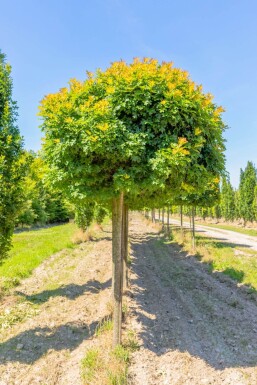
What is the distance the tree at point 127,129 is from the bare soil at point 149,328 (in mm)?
3315

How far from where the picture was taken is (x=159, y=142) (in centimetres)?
527

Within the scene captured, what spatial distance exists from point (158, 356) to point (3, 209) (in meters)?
4.41

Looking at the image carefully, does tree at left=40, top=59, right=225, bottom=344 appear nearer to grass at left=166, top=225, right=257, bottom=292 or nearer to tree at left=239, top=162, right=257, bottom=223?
grass at left=166, top=225, right=257, bottom=292

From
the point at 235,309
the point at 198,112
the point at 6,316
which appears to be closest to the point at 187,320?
the point at 235,309

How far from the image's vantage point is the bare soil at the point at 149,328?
17.1 ft

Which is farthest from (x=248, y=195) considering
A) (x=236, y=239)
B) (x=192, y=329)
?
(x=192, y=329)

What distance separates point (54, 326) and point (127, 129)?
5.14m

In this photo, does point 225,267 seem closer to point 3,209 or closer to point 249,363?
point 249,363

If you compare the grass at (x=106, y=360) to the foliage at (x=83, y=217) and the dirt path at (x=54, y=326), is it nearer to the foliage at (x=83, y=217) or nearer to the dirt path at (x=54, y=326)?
the dirt path at (x=54, y=326)

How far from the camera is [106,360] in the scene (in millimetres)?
5336

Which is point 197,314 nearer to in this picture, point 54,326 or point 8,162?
point 54,326

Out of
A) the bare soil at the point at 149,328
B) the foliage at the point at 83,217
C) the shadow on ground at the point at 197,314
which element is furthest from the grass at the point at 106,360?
the foliage at the point at 83,217

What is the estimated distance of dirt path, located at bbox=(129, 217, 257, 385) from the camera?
5195 millimetres

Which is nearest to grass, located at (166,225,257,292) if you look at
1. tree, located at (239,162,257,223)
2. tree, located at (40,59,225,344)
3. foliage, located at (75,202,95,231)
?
tree, located at (40,59,225,344)
